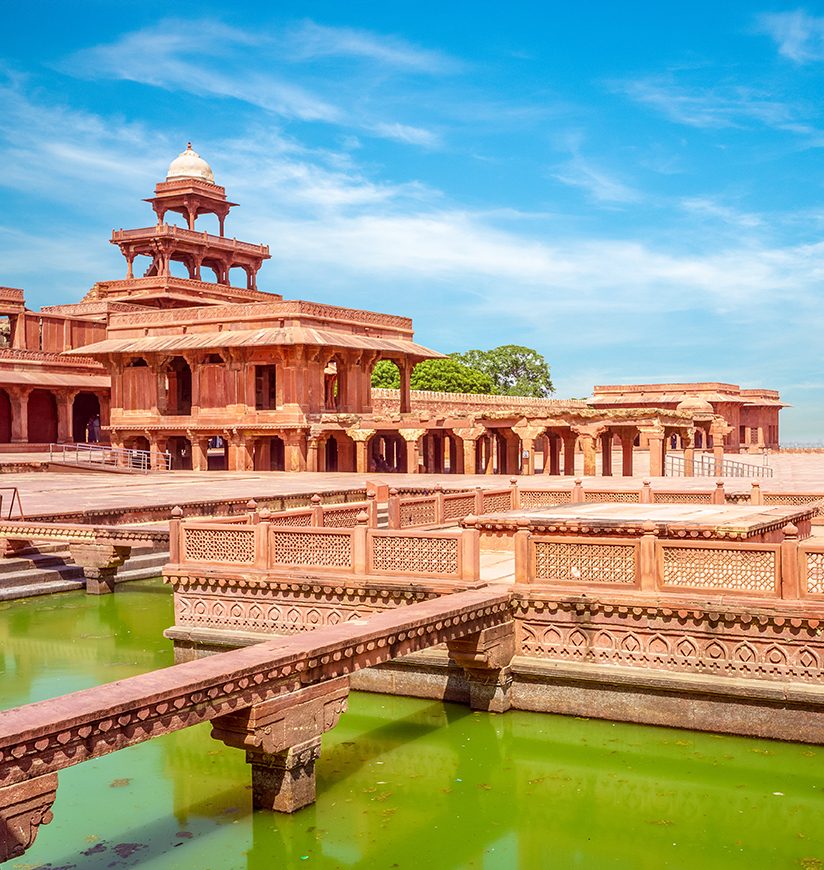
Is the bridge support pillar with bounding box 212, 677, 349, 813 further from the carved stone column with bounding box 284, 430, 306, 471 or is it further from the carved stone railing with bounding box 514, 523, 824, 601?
the carved stone column with bounding box 284, 430, 306, 471

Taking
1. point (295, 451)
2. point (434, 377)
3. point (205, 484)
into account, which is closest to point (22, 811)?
point (205, 484)

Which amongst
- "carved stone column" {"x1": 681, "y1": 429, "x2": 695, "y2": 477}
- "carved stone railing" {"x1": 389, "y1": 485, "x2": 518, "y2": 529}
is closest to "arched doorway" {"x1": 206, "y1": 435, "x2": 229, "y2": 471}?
"carved stone column" {"x1": 681, "y1": 429, "x2": 695, "y2": 477}

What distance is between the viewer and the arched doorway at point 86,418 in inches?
1812

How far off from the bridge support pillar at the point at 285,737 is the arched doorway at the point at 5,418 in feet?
118

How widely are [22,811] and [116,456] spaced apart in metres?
34.3

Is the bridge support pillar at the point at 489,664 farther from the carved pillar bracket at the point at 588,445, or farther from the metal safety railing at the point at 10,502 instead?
the carved pillar bracket at the point at 588,445

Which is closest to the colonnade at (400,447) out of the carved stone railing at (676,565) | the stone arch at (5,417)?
the stone arch at (5,417)

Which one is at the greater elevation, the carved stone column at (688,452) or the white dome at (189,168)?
the white dome at (189,168)

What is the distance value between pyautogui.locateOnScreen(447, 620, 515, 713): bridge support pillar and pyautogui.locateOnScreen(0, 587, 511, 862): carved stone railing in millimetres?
189

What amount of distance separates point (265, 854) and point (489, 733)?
116 inches

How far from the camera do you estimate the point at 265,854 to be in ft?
23.2

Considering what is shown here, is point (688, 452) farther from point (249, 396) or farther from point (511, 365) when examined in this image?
point (511, 365)

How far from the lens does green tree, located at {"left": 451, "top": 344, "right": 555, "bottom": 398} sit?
72375mm

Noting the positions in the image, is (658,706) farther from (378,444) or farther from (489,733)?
(378,444)
